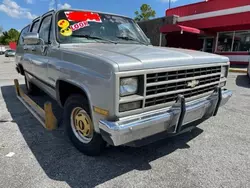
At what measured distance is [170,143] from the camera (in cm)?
319

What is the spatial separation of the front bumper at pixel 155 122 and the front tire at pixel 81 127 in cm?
56

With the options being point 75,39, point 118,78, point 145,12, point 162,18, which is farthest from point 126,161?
point 145,12

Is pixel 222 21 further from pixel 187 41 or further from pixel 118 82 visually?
pixel 118 82

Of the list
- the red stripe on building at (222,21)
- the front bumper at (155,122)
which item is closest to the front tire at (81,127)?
the front bumper at (155,122)

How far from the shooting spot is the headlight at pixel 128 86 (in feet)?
6.66

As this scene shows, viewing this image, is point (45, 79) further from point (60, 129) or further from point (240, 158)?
point (240, 158)

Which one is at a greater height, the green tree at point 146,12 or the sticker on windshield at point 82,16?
the green tree at point 146,12

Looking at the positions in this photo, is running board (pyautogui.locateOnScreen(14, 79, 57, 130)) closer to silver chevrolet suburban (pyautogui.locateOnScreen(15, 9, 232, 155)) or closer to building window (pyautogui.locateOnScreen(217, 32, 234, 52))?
silver chevrolet suburban (pyautogui.locateOnScreen(15, 9, 232, 155))

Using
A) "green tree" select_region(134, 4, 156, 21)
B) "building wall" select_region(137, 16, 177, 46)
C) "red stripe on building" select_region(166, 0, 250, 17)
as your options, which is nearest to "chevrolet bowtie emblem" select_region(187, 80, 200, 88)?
"red stripe on building" select_region(166, 0, 250, 17)

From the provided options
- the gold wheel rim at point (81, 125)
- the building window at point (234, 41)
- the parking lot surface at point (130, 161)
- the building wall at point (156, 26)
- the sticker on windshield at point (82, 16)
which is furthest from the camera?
the building wall at point (156, 26)

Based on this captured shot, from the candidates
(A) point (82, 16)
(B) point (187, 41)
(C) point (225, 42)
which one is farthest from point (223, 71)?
(B) point (187, 41)

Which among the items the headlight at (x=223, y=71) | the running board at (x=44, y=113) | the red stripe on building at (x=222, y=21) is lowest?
the running board at (x=44, y=113)

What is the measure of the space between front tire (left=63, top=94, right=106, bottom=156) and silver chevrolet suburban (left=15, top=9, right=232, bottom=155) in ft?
0.04

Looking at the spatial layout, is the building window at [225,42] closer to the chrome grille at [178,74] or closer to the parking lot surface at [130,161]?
the parking lot surface at [130,161]
